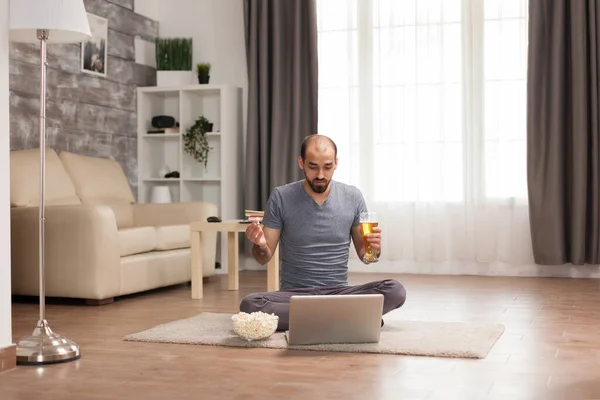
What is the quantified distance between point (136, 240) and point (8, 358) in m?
2.20

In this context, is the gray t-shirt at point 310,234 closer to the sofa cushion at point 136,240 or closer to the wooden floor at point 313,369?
the wooden floor at point 313,369

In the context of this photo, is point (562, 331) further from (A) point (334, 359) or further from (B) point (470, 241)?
(B) point (470, 241)

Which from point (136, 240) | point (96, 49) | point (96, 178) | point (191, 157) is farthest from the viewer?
point (191, 157)

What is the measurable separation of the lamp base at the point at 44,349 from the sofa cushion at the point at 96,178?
2.66m

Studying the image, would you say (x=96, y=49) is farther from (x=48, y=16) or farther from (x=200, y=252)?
(x=48, y=16)

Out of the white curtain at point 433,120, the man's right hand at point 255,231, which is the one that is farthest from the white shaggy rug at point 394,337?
the white curtain at point 433,120

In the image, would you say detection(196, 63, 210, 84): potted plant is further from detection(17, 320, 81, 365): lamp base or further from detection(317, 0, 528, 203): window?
detection(17, 320, 81, 365): lamp base

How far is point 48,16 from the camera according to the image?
128 inches

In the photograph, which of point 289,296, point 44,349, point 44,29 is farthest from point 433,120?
point 44,349

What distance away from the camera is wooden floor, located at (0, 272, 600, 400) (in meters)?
2.75

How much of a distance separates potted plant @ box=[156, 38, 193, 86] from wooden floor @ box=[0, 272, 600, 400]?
301cm

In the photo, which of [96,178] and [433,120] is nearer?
[96,178]

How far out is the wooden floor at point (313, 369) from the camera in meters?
2.75

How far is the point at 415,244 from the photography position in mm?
6809
